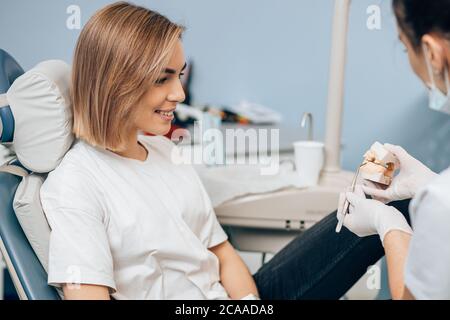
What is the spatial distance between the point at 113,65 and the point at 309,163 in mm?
704

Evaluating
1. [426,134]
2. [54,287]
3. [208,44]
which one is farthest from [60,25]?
[426,134]

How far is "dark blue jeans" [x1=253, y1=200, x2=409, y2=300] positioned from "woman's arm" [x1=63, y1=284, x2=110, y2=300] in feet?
1.57

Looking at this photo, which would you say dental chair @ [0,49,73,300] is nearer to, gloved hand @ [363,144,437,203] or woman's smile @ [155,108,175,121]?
woman's smile @ [155,108,175,121]

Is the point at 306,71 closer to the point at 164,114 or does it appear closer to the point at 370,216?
the point at 164,114

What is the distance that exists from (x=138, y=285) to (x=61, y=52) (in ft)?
2.06

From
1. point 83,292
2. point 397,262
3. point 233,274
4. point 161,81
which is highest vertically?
point 161,81

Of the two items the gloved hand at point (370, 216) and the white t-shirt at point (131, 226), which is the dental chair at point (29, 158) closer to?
the white t-shirt at point (131, 226)

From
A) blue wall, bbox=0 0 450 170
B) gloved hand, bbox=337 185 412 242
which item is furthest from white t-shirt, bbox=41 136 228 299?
blue wall, bbox=0 0 450 170

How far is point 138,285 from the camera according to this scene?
1.12 metres

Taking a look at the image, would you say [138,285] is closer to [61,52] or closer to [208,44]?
[61,52]

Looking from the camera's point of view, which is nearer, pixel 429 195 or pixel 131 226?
pixel 429 195

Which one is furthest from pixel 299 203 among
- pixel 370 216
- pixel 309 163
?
pixel 370 216

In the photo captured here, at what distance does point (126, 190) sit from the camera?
113 centimetres

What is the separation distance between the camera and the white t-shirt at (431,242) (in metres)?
0.69
